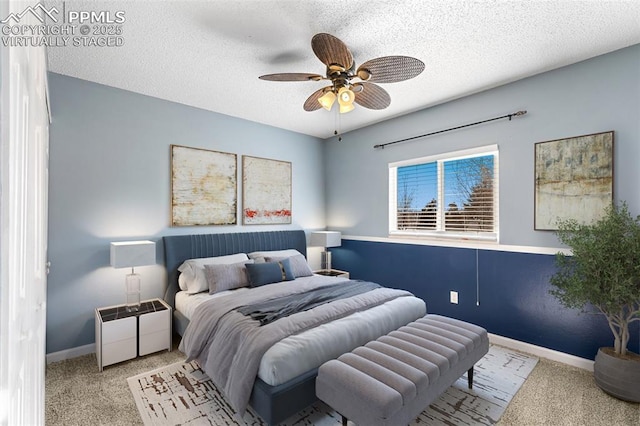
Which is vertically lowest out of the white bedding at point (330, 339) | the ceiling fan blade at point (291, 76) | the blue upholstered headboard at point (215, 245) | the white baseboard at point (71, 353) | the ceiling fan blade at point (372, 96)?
the white baseboard at point (71, 353)

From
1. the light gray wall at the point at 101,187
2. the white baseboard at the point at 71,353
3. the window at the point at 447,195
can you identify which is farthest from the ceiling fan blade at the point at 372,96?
the white baseboard at the point at 71,353

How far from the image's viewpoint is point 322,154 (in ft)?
17.2

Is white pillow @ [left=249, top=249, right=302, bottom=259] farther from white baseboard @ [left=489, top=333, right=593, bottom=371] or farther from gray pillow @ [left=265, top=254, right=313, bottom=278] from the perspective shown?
white baseboard @ [left=489, top=333, right=593, bottom=371]

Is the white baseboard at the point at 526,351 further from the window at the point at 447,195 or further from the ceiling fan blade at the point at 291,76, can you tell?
the ceiling fan blade at the point at 291,76

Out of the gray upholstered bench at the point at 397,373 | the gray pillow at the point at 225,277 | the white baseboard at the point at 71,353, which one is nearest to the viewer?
the gray upholstered bench at the point at 397,373

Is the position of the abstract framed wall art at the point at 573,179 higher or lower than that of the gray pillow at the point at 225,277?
higher

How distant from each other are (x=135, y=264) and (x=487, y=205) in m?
3.89

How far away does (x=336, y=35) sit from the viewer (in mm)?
2273

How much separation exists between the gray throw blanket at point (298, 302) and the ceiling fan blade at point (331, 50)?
78.1 inches

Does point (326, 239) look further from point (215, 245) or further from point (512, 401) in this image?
point (512, 401)

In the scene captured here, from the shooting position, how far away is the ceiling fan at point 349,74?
196cm

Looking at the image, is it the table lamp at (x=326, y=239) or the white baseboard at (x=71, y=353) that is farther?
the table lamp at (x=326, y=239)

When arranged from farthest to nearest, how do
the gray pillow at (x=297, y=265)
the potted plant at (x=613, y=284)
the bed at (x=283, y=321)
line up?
the gray pillow at (x=297, y=265), the potted plant at (x=613, y=284), the bed at (x=283, y=321)

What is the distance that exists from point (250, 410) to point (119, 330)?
5.09 ft
